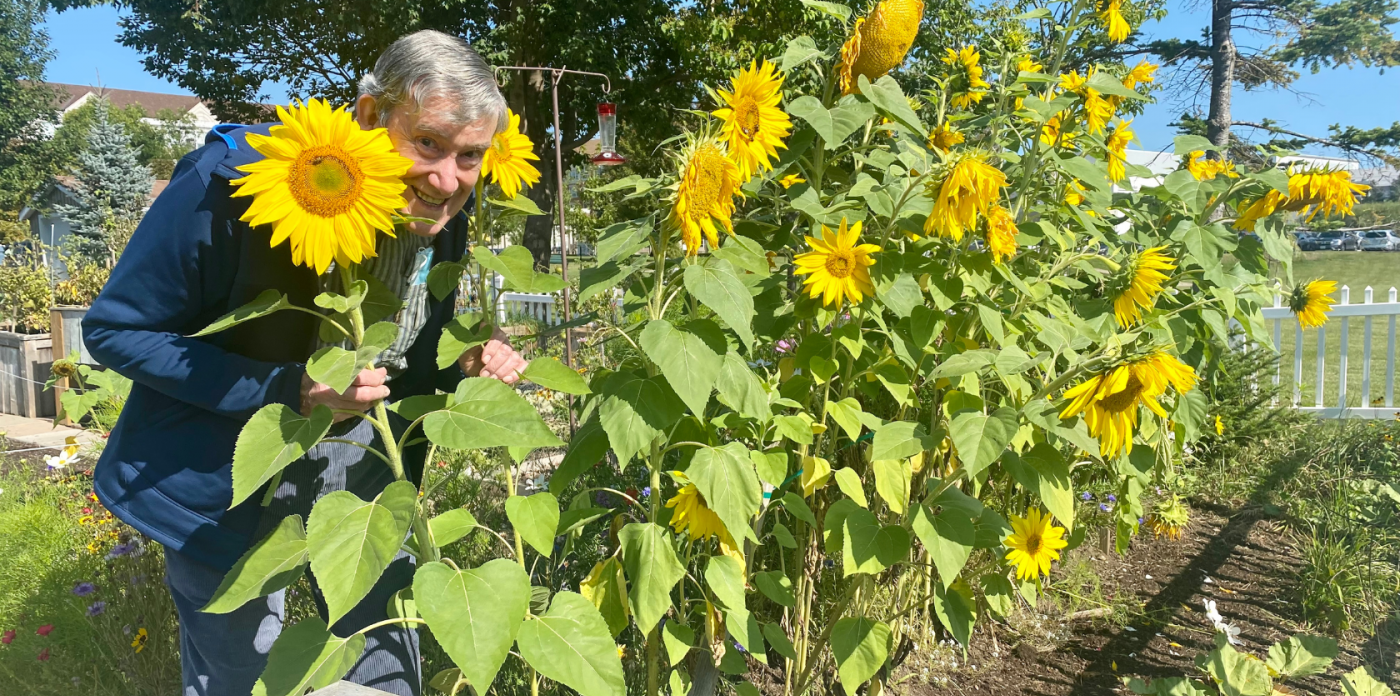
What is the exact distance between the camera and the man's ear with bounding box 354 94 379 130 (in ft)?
4.29

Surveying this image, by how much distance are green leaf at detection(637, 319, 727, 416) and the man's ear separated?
55 centimetres

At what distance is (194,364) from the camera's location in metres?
1.25

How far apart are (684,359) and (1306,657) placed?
1.67 meters

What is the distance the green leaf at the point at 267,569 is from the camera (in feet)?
3.18

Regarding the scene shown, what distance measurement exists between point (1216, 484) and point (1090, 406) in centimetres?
321

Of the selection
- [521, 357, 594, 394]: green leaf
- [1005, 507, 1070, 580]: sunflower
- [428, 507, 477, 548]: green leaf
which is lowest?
[1005, 507, 1070, 580]: sunflower

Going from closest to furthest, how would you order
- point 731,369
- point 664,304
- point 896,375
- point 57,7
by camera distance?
1. point 731,369
2. point 664,304
3. point 896,375
4. point 57,7

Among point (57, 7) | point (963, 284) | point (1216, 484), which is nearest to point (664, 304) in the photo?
point (963, 284)

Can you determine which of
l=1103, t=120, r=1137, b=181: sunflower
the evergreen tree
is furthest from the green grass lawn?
the evergreen tree

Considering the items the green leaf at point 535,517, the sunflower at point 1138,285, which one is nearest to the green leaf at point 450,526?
the green leaf at point 535,517

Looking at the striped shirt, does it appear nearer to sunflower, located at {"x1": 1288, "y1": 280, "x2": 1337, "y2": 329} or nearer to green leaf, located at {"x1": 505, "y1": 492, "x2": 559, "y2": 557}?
green leaf, located at {"x1": 505, "y1": 492, "x2": 559, "y2": 557}

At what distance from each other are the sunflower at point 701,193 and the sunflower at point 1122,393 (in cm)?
57

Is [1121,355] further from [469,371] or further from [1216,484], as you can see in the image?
[1216,484]

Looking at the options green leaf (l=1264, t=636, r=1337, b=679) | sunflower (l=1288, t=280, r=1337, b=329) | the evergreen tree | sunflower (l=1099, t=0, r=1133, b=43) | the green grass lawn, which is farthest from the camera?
the evergreen tree
